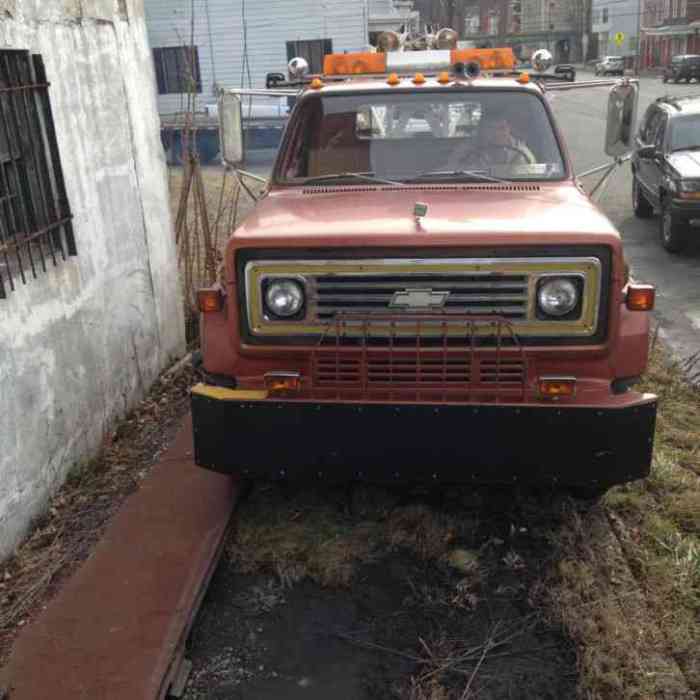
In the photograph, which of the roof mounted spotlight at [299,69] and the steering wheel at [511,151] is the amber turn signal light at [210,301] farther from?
the roof mounted spotlight at [299,69]

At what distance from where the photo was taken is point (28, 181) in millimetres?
4441

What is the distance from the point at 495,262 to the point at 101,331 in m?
2.68

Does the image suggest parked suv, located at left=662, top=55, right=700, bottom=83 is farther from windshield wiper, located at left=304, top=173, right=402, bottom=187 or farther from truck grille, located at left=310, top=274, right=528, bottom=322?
truck grille, located at left=310, top=274, right=528, bottom=322

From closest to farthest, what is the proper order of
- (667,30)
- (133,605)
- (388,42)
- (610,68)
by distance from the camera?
(133,605)
(388,42)
(610,68)
(667,30)

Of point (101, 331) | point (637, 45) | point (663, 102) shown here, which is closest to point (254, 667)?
point (101, 331)

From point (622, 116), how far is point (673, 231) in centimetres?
549

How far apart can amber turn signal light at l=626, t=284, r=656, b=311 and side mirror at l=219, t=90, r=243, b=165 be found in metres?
2.65

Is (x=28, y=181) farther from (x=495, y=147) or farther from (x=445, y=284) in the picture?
(x=495, y=147)

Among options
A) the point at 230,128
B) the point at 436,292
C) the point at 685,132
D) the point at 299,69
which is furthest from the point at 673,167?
the point at 436,292

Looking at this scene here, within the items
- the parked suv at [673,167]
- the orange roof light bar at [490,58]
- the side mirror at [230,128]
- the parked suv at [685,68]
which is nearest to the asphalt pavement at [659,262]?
the parked suv at [673,167]

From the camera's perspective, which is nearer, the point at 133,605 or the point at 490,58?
the point at 133,605

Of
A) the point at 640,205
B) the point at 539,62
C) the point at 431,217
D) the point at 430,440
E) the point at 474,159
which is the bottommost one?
the point at 640,205

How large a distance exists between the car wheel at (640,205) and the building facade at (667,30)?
150 feet

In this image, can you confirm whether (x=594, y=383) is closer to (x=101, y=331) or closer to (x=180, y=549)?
(x=180, y=549)
